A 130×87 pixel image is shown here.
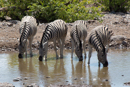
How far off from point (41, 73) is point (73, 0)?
11.5 metres

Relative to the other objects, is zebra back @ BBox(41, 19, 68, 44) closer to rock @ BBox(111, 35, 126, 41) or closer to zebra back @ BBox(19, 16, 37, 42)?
zebra back @ BBox(19, 16, 37, 42)

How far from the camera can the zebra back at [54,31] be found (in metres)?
12.1

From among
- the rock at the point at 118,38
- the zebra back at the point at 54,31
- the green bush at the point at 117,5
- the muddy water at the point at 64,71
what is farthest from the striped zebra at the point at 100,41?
the green bush at the point at 117,5

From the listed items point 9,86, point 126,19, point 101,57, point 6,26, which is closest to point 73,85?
point 9,86

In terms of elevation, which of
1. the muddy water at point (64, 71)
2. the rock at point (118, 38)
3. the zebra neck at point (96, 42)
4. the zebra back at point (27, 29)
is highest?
the zebra back at point (27, 29)

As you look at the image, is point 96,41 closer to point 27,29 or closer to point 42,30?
point 27,29

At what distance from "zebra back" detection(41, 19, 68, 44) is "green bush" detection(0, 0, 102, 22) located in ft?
21.4

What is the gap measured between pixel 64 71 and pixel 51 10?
33.3ft

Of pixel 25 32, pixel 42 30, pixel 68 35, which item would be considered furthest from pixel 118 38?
pixel 25 32

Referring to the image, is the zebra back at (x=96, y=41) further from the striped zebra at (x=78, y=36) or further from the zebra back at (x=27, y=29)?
the zebra back at (x=27, y=29)

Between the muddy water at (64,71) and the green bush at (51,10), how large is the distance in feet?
21.3

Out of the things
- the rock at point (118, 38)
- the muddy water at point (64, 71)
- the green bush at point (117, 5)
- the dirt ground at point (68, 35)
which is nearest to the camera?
the muddy water at point (64, 71)

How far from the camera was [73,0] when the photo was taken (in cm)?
2056

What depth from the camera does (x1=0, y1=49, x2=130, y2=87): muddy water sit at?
8.73 metres
